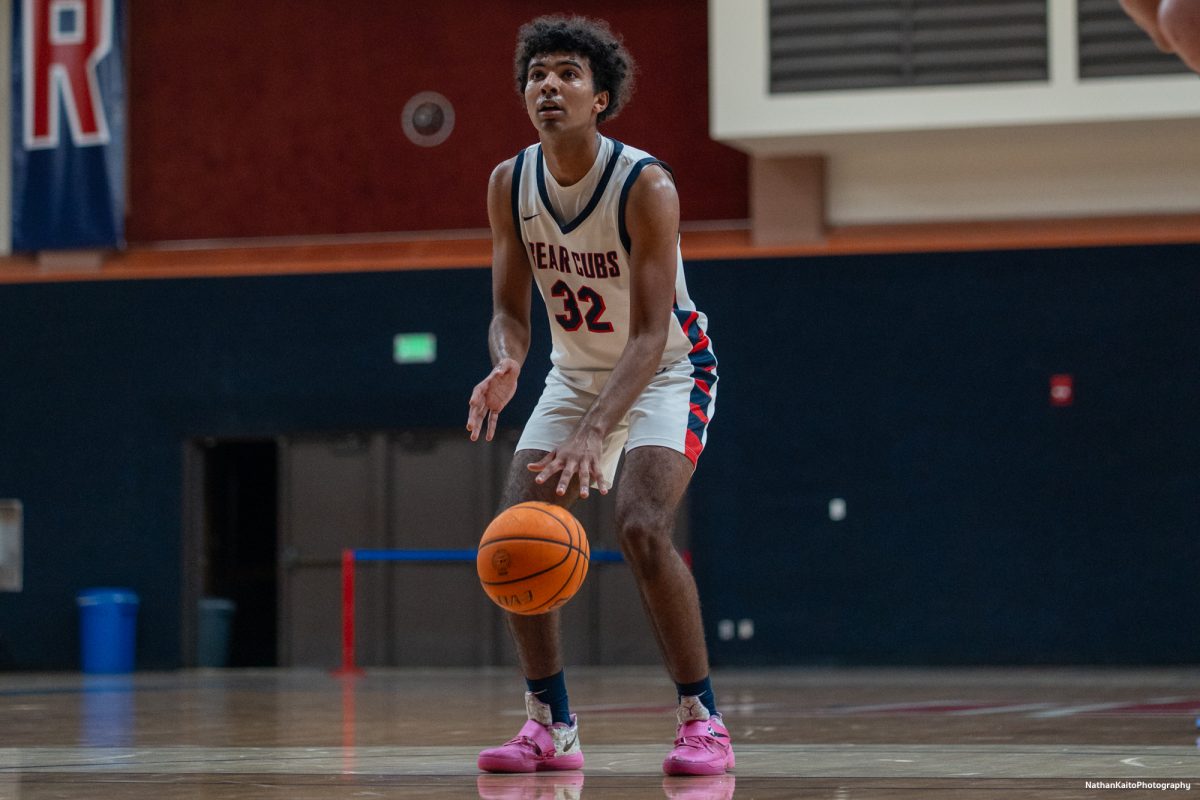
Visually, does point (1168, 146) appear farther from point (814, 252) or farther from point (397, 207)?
point (397, 207)

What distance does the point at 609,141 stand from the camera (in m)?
5.12

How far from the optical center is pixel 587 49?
498 centimetres

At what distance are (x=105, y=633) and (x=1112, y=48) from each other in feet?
32.1

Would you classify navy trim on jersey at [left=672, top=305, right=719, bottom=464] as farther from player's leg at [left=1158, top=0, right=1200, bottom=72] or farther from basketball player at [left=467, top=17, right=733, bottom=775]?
player's leg at [left=1158, top=0, right=1200, bottom=72]

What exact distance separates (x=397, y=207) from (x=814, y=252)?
3874mm

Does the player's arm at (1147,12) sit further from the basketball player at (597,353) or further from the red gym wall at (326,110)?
the red gym wall at (326,110)

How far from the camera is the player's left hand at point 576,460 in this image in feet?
14.9

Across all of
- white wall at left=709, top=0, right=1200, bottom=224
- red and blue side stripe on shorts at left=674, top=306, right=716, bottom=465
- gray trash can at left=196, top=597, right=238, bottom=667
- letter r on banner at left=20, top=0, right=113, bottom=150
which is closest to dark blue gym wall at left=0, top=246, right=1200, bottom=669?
gray trash can at left=196, top=597, right=238, bottom=667

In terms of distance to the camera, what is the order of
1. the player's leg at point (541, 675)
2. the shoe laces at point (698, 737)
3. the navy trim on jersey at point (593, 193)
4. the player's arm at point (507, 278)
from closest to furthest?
the shoe laces at point (698, 737), the player's leg at point (541, 675), the navy trim on jersey at point (593, 193), the player's arm at point (507, 278)

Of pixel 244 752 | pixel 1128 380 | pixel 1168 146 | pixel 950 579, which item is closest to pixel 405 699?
pixel 244 752

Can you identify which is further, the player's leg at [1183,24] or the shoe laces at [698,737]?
Result: the shoe laces at [698,737]

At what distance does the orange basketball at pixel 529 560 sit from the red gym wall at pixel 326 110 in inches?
419

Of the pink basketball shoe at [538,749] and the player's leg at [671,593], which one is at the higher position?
the player's leg at [671,593]

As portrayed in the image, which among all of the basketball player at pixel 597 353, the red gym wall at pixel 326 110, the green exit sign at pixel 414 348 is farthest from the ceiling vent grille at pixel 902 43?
the basketball player at pixel 597 353
